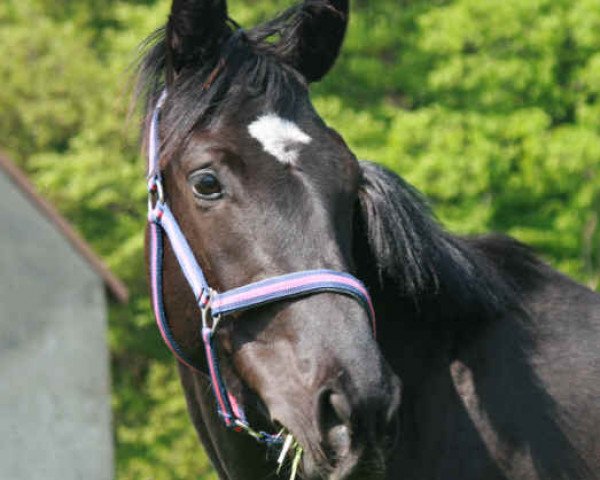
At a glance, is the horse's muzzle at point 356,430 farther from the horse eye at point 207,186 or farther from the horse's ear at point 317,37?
the horse's ear at point 317,37

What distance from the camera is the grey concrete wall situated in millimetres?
17109

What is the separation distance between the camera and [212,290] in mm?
3195

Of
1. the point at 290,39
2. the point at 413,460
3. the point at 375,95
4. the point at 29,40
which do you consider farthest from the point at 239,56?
the point at 29,40

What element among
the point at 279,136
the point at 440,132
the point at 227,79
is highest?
the point at 227,79

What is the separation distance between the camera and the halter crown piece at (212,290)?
2953 mm

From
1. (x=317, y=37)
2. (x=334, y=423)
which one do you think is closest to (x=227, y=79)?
(x=317, y=37)

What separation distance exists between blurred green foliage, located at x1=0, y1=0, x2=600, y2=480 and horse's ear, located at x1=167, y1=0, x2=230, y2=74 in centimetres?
902

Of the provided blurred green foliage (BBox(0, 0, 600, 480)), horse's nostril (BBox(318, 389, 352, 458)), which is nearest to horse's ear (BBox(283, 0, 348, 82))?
horse's nostril (BBox(318, 389, 352, 458))

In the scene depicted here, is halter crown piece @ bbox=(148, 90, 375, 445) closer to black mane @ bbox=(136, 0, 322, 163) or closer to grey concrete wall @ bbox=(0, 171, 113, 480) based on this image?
black mane @ bbox=(136, 0, 322, 163)

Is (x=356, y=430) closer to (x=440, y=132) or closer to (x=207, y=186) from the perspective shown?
(x=207, y=186)

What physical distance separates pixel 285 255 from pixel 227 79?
735mm

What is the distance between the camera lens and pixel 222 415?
10.9 feet

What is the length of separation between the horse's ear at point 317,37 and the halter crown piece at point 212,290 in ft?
1.71

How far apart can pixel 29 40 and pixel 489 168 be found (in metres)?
11.7
